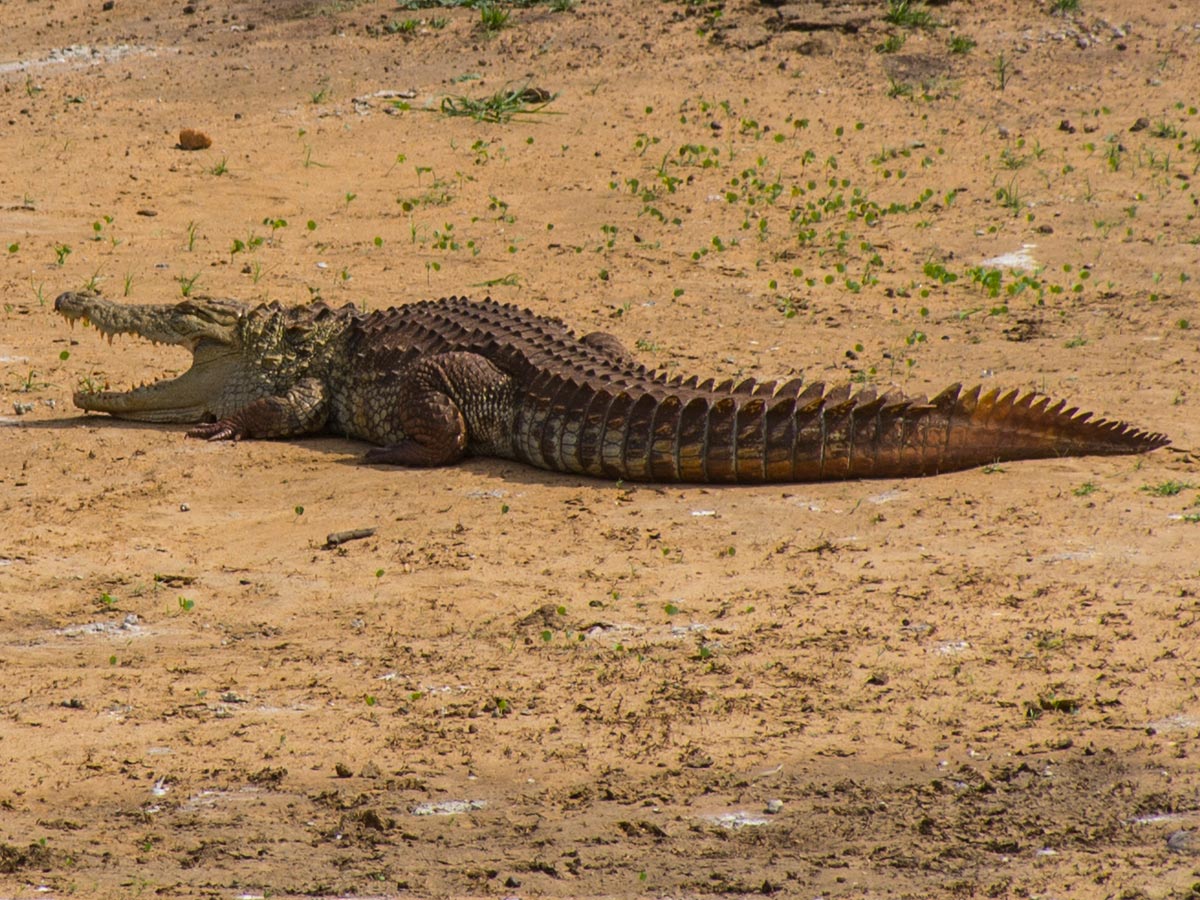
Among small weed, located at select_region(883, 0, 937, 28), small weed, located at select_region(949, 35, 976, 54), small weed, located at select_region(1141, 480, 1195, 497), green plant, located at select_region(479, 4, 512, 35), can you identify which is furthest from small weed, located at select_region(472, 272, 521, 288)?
small weed, located at select_region(883, 0, 937, 28)

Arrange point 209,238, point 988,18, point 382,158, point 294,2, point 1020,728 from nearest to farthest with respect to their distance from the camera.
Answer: point 1020,728
point 209,238
point 382,158
point 988,18
point 294,2

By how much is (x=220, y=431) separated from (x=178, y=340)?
0.73m

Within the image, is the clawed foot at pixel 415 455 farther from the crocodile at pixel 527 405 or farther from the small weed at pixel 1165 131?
the small weed at pixel 1165 131

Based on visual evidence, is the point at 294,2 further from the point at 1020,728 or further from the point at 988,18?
the point at 1020,728

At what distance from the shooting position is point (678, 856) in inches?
168

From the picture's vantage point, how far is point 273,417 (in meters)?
8.44

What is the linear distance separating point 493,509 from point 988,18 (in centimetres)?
1101

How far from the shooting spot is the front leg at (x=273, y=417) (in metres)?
8.41

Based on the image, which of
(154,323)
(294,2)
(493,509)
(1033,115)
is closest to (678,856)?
(493,509)

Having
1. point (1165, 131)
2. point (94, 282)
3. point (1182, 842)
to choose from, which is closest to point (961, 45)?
point (1165, 131)

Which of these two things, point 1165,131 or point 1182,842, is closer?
point 1182,842

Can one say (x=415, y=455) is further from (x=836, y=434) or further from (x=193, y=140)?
(x=193, y=140)

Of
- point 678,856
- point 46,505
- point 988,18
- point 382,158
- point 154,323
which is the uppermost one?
point 988,18

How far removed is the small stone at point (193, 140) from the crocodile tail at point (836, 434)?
23.0ft
